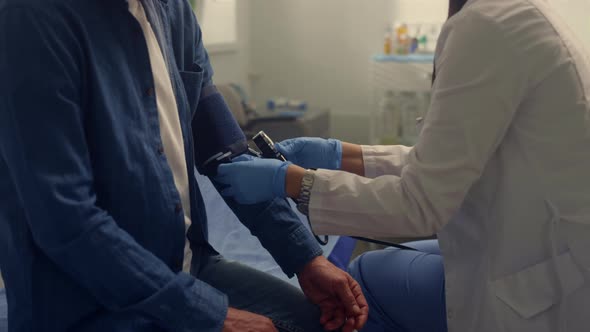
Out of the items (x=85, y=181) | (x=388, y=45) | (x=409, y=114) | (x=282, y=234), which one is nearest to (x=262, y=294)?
(x=282, y=234)

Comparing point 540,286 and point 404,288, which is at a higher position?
point 540,286

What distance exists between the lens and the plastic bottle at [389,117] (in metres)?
4.06

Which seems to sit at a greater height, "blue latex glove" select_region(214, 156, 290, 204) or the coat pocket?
"blue latex glove" select_region(214, 156, 290, 204)

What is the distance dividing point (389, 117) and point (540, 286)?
10.0 feet

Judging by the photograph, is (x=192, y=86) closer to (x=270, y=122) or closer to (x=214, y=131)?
(x=214, y=131)

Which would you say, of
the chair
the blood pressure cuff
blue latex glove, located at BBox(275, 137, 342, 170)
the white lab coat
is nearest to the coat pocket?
the white lab coat

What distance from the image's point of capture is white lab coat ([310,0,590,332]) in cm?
100

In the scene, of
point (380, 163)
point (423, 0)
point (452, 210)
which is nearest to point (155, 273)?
point (452, 210)

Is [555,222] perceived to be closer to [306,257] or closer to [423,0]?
[306,257]

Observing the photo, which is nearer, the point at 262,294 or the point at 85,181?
the point at 85,181

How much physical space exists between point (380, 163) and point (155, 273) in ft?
2.15

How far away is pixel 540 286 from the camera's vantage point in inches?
42.2

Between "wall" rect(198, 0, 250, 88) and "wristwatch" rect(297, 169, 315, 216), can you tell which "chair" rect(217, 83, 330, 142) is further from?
"wristwatch" rect(297, 169, 315, 216)

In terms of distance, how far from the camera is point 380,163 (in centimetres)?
141
